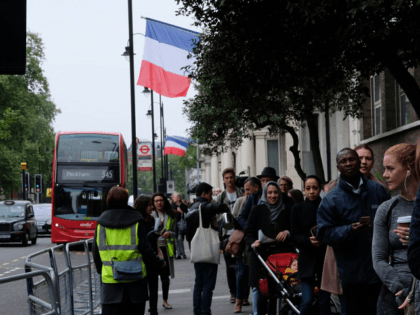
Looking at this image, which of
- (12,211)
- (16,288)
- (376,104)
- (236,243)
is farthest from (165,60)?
(16,288)

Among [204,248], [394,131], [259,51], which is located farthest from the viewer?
[394,131]

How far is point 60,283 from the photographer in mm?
7641

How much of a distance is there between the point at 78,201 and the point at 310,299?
19.9 m

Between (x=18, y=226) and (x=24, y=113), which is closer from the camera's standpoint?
(x=18, y=226)

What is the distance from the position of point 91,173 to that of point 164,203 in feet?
50.6

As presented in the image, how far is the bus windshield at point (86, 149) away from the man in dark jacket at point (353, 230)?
20185 mm

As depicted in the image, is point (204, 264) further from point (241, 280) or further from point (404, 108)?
point (404, 108)

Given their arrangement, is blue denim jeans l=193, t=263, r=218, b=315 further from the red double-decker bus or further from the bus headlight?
the bus headlight

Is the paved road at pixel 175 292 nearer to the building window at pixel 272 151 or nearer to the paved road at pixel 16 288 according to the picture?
the paved road at pixel 16 288

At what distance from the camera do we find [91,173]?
25.9m

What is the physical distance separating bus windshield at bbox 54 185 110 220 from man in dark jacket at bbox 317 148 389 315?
2043 cm

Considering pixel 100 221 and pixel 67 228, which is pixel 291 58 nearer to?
pixel 100 221


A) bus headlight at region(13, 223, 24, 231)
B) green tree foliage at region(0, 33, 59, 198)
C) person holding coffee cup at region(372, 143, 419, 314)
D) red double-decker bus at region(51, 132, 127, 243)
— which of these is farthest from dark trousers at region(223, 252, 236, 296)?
green tree foliage at region(0, 33, 59, 198)

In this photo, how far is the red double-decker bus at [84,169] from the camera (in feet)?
83.9
